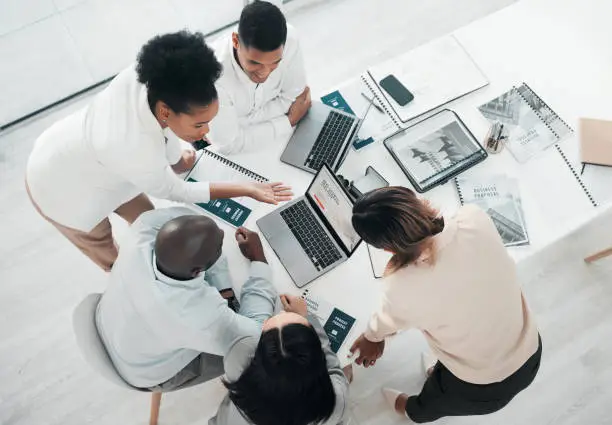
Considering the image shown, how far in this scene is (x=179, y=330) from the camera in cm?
160

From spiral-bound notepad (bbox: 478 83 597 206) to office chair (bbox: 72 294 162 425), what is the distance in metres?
1.65

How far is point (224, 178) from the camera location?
2049 mm

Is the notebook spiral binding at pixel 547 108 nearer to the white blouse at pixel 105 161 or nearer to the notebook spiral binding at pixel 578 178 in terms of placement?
the notebook spiral binding at pixel 578 178

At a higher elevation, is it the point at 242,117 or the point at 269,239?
the point at 242,117

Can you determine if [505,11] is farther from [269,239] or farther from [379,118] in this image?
[269,239]

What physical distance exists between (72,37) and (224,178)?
1.83 meters

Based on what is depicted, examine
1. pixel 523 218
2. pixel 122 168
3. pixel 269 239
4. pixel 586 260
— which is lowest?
pixel 586 260

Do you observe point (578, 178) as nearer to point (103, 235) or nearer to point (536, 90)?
point (536, 90)

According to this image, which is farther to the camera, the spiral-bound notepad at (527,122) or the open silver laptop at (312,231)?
the spiral-bound notepad at (527,122)

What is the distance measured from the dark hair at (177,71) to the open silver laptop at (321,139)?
0.60 metres

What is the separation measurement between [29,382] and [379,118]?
6.45ft

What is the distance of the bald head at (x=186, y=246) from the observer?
1.52 m

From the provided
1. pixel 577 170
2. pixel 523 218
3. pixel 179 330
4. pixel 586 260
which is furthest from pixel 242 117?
pixel 586 260

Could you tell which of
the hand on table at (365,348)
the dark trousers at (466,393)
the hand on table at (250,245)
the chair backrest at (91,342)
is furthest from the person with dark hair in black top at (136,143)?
the dark trousers at (466,393)
